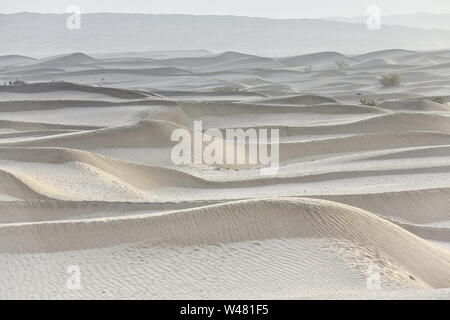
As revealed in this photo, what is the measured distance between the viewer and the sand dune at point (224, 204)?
9.95 m

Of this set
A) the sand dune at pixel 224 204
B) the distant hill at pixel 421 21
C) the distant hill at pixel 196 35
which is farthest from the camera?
the distant hill at pixel 421 21

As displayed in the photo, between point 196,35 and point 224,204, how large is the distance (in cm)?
14368

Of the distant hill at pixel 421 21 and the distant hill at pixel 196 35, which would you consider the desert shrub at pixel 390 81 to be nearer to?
the distant hill at pixel 196 35

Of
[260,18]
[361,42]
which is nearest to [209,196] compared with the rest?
[361,42]

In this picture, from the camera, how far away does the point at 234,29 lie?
15650cm

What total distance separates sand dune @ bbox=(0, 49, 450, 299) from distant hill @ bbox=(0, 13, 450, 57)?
341 feet

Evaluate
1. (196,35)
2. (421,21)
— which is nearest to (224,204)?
(196,35)

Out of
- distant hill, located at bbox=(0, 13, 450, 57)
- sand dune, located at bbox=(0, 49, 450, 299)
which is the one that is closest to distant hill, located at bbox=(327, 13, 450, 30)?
distant hill, located at bbox=(0, 13, 450, 57)

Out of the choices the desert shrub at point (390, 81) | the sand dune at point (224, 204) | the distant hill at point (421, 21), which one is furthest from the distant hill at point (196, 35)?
the sand dune at point (224, 204)

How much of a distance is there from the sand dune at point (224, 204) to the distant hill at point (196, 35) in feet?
341

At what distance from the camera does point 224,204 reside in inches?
475

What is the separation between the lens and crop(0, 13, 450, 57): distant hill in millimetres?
139375

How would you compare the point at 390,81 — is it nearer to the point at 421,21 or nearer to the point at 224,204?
the point at 224,204
